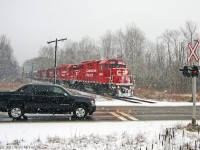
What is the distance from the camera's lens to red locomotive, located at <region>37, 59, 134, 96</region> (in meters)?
31.4

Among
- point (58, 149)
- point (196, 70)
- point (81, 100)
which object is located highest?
point (196, 70)

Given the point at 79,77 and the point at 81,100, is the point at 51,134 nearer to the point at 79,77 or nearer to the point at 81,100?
the point at 81,100

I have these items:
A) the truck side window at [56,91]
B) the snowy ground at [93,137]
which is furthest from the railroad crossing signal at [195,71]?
the truck side window at [56,91]

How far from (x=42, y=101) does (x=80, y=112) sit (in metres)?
2.06

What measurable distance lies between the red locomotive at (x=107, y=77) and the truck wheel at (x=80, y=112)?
15.1 meters

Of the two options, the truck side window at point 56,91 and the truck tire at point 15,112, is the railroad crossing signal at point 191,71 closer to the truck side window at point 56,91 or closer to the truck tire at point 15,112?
the truck side window at point 56,91

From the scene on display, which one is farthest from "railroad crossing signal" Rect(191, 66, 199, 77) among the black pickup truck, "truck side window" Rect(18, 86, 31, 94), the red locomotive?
the red locomotive

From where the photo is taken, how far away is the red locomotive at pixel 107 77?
103 feet

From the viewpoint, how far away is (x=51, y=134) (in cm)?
1197

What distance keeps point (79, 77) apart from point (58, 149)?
3445cm

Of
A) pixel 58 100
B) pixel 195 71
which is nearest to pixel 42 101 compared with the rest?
pixel 58 100

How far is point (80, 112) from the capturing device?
16.2m

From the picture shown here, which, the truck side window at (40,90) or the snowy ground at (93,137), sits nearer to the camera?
the snowy ground at (93,137)

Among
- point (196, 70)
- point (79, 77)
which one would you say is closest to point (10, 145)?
point (196, 70)
